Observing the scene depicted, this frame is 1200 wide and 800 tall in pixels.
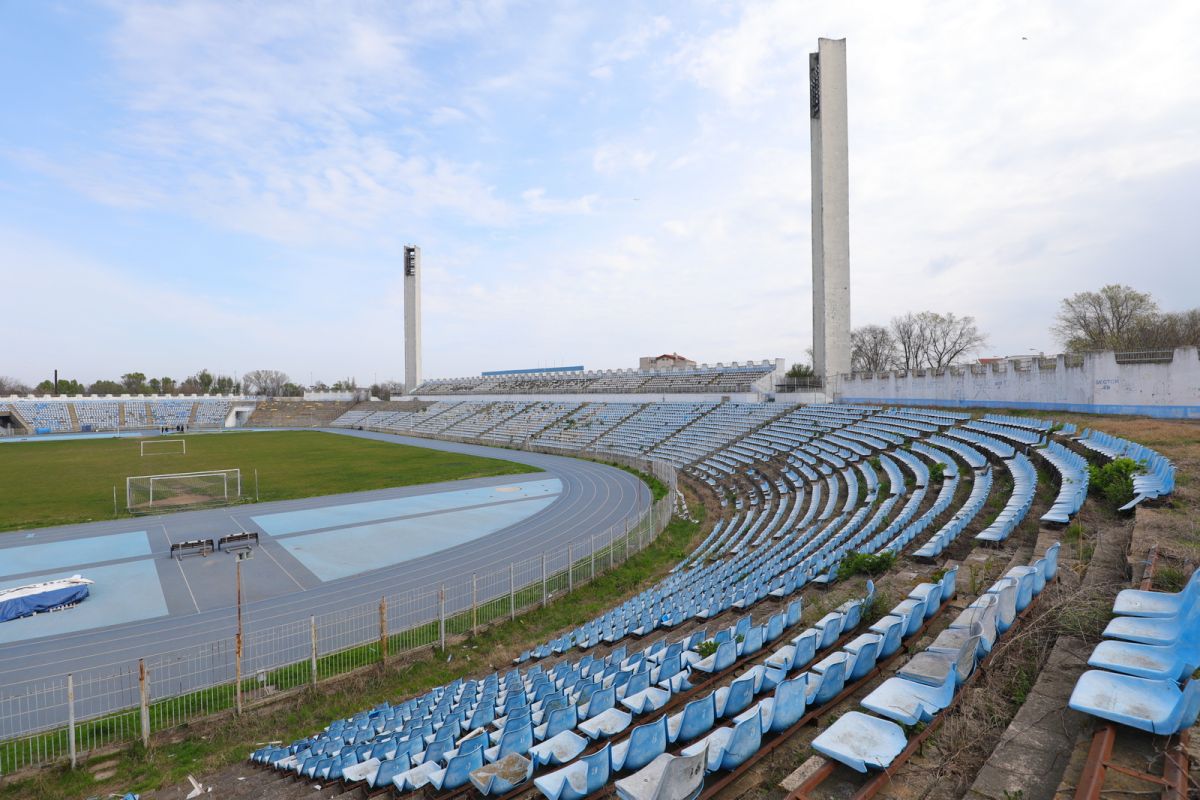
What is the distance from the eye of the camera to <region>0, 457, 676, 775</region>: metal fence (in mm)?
10203

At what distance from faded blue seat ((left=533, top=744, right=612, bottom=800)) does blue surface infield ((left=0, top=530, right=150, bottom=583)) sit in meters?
23.5

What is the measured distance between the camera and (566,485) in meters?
36.0

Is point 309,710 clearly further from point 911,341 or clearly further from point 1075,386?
point 911,341

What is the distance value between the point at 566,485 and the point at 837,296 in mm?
26693

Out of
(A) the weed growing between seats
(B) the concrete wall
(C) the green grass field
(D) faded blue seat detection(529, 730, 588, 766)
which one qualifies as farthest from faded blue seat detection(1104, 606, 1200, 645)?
(C) the green grass field

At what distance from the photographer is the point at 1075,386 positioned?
2683cm

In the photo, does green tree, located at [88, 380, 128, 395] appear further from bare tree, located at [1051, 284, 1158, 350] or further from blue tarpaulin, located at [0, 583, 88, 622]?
bare tree, located at [1051, 284, 1158, 350]

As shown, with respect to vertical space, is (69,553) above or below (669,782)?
below

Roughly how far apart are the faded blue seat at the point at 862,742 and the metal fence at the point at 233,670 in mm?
9798

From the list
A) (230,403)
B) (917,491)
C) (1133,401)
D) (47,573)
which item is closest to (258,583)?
(47,573)

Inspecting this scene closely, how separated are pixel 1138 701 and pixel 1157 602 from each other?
6.88 feet

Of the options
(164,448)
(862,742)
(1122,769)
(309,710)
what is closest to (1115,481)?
(1122,769)

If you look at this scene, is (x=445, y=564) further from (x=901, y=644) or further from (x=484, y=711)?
(x=901, y=644)

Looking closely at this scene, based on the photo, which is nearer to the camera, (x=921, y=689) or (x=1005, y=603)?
(x=921, y=689)
